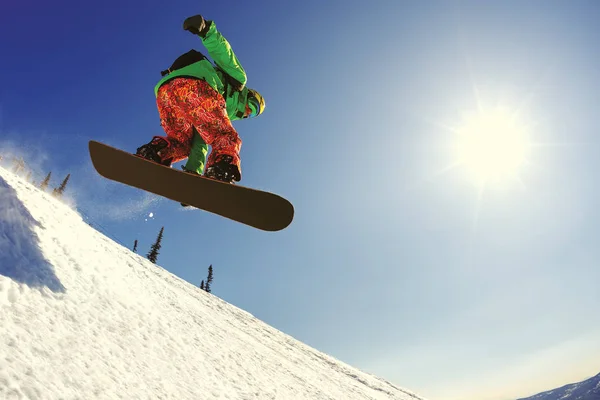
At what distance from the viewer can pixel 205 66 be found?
4.28 metres

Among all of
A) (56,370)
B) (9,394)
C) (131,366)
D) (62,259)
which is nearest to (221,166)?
(62,259)

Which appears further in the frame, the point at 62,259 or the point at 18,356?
the point at 62,259

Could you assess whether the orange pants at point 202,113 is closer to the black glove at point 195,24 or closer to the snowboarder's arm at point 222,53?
the snowboarder's arm at point 222,53

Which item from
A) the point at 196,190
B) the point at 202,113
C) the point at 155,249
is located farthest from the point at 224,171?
the point at 155,249

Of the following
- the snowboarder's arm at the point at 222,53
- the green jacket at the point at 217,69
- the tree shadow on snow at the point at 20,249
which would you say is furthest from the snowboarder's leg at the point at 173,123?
the tree shadow on snow at the point at 20,249

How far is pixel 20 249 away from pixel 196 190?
1.93 meters

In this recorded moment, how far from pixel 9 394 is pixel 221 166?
2923mm

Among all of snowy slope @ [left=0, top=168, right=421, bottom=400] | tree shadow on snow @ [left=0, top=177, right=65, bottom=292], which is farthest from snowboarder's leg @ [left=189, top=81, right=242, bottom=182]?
tree shadow on snow @ [left=0, top=177, right=65, bottom=292]

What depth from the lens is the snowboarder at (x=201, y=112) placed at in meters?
→ 4.23

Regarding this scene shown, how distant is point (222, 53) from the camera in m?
4.17

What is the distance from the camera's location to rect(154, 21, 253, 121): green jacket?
158 inches

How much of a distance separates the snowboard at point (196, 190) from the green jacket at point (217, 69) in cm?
104

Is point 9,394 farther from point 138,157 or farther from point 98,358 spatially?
point 138,157

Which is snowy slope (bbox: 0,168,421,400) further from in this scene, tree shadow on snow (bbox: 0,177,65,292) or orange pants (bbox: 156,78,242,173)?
orange pants (bbox: 156,78,242,173)
